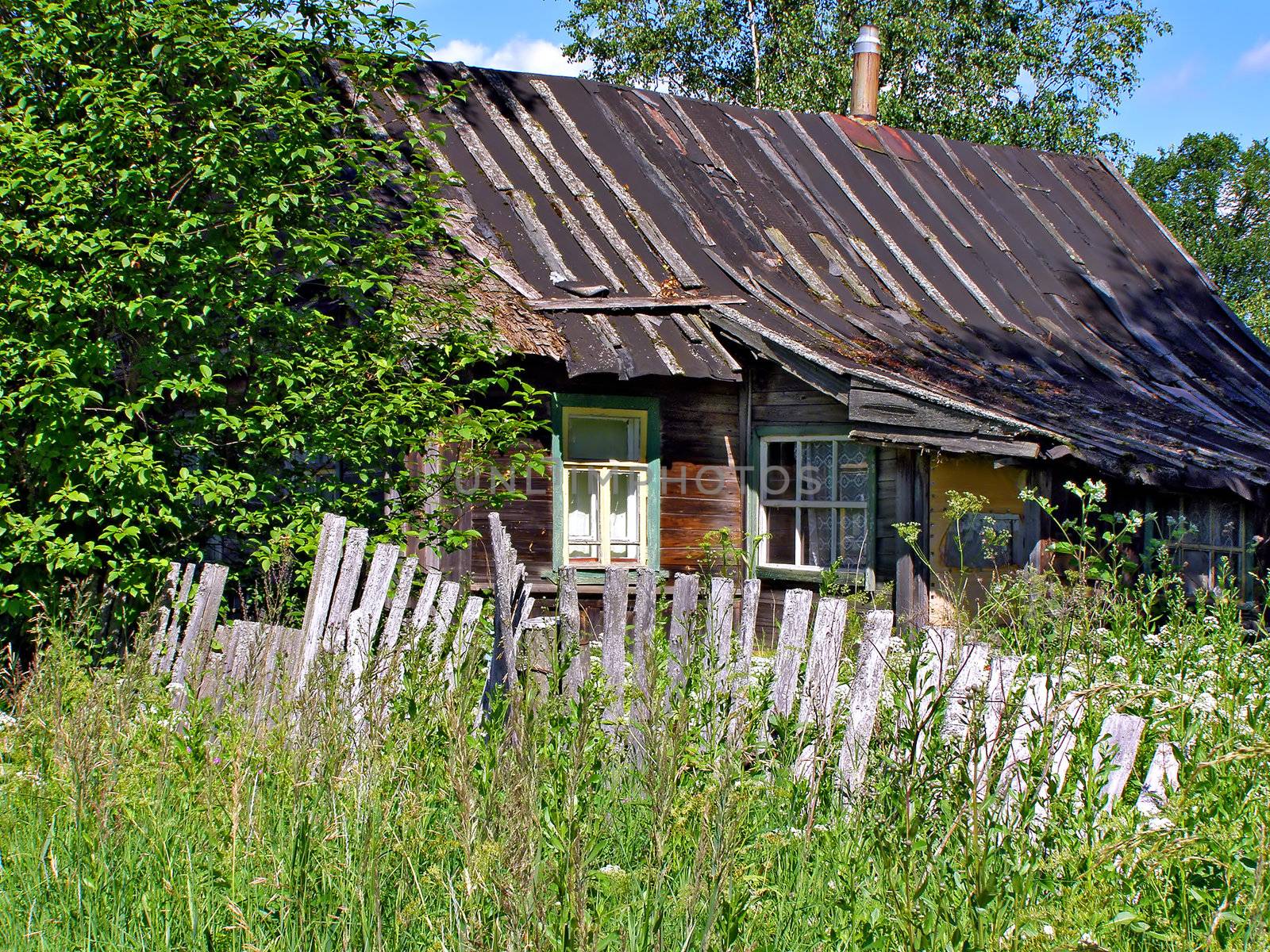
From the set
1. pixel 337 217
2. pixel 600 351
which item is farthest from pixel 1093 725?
pixel 600 351

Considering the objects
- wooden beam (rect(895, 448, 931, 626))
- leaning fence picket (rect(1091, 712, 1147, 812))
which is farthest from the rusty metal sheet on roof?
leaning fence picket (rect(1091, 712, 1147, 812))

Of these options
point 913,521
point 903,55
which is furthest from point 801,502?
point 903,55

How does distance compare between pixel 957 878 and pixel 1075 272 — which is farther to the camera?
pixel 1075 272

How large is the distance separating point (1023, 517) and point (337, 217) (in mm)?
5544

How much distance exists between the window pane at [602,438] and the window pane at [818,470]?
140 cm

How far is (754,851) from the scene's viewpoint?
9.87 feet

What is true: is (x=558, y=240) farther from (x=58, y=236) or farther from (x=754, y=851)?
(x=754, y=851)

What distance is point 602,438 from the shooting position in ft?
32.8

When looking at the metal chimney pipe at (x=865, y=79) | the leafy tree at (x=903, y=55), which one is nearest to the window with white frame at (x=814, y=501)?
the metal chimney pipe at (x=865, y=79)

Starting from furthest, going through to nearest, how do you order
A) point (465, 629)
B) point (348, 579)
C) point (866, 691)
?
point (348, 579) < point (465, 629) < point (866, 691)

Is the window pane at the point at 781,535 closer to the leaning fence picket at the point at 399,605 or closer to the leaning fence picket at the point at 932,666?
the leaning fence picket at the point at 399,605

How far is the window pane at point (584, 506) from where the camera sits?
994 cm

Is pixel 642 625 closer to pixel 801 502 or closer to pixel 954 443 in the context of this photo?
pixel 954 443

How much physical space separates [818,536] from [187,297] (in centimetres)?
567
